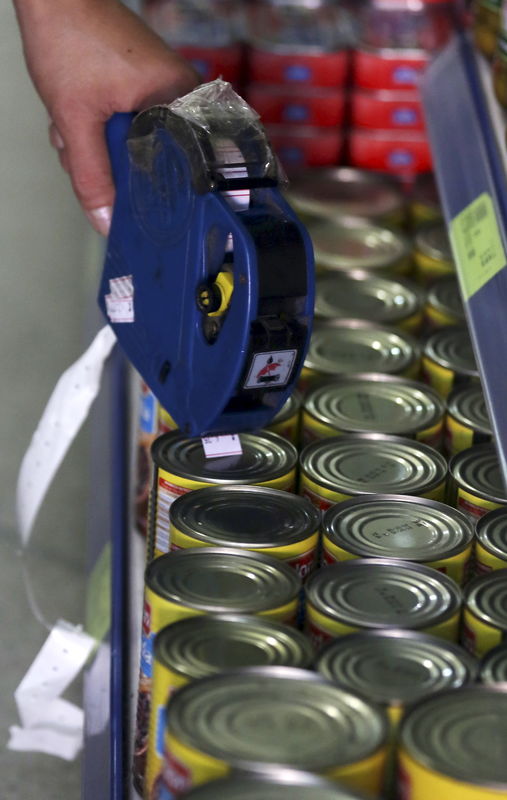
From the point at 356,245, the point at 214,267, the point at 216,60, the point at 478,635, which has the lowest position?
the point at 356,245

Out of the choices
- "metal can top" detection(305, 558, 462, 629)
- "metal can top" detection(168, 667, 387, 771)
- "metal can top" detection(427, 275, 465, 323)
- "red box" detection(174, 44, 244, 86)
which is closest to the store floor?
"red box" detection(174, 44, 244, 86)

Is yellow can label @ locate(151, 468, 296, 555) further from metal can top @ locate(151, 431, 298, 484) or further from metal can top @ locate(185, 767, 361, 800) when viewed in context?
metal can top @ locate(185, 767, 361, 800)

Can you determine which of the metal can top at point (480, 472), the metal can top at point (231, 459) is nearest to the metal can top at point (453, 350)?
the metal can top at point (480, 472)

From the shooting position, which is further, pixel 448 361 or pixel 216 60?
pixel 216 60

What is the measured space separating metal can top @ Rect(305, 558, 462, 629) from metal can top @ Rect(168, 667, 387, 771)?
0.16 metres

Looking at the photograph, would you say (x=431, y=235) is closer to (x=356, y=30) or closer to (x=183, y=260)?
(x=356, y=30)

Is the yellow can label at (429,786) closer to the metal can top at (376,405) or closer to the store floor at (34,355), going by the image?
the metal can top at (376,405)

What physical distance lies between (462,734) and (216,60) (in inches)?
85.7

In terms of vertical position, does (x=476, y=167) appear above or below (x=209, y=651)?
above

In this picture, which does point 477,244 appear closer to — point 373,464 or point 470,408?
point 470,408

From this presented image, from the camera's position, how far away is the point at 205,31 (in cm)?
312

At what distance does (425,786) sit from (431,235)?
1.64 meters

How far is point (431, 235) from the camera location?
8.52ft

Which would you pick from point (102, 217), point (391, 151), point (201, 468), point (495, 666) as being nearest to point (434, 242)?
point (391, 151)
